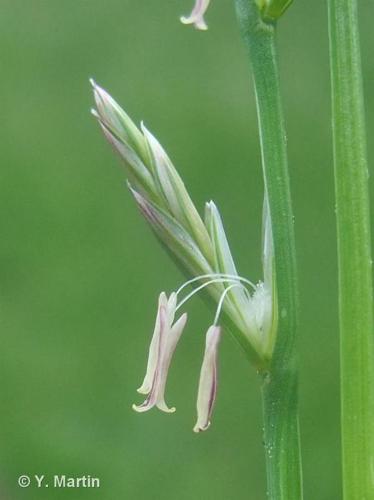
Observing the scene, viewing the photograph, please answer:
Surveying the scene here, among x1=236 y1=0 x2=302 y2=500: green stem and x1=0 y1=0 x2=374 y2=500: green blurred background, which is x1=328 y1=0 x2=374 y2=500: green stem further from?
x1=0 y1=0 x2=374 y2=500: green blurred background

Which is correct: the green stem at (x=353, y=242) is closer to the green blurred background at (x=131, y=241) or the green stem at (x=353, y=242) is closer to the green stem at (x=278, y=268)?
the green stem at (x=278, y=268)

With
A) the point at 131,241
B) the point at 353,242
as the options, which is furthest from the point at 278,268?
the point at 131,241

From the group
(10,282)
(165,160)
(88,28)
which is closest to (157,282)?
(10,282)

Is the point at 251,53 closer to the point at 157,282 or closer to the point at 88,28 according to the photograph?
the point at 157,282

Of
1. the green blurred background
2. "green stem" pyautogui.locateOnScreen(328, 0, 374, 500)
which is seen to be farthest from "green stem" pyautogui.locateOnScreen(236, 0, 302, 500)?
the green blurred background

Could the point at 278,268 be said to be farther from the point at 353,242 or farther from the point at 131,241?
the point at 131,241

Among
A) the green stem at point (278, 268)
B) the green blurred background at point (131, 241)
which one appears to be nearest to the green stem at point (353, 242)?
the green stem at point (278, 268)
